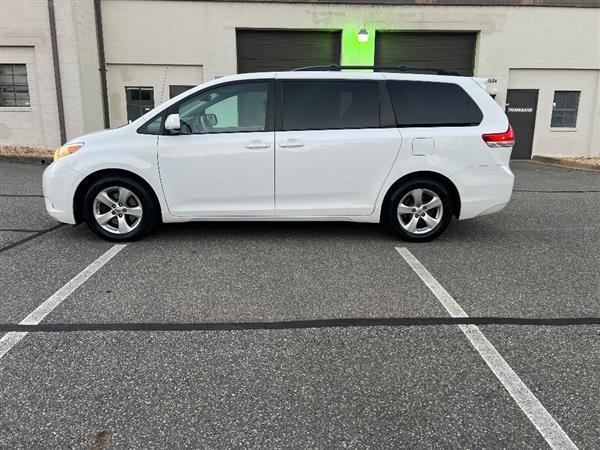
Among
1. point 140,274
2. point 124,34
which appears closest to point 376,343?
point 140,274

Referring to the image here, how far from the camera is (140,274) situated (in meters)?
4.56

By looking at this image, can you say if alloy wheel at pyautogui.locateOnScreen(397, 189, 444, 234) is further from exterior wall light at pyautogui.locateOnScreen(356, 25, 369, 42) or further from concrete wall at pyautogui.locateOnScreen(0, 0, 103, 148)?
concrete wall at pyautogui.locateOnScreen(0, 0, 103, 148)

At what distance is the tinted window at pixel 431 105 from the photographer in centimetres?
550

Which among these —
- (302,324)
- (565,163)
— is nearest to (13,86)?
(302,324)

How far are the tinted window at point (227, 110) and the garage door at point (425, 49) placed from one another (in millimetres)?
11093

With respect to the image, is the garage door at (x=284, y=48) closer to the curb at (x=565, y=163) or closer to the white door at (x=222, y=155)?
the curb at (x=565, y=163)

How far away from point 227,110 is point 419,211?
7.96 ft

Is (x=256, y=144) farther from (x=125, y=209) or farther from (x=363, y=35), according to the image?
(x=363, y=35)

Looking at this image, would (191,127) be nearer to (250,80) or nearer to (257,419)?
(250,80)

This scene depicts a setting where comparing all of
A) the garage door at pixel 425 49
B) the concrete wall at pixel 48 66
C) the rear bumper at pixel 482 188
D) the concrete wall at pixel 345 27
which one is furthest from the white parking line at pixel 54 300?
the garage door at pixel 425 49

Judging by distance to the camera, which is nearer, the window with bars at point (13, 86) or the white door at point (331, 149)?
the white door at point (331, 149)

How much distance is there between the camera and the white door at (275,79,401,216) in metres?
5.38

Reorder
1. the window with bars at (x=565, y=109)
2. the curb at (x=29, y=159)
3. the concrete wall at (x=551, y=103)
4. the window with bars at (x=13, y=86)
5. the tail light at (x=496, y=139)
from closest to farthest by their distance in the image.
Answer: the tail light at (x=496, y=139) → the curb at (x=29, y=159) → the window with bars at (x=13, y=86) → the concrete wall at (x=551, y=103) → the window with bars at (x=565, y=109)

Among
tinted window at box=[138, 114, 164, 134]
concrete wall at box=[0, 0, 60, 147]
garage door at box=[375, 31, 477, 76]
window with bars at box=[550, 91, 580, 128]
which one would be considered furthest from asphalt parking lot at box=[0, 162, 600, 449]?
window with bars at box=[550, 91, 580, 128]
